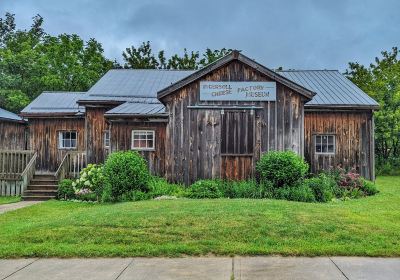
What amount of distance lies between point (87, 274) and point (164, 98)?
10900 millimetres

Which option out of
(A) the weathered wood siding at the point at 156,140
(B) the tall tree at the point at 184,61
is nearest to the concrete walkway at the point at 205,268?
(A) the weathered wood siding at the point at 156,140

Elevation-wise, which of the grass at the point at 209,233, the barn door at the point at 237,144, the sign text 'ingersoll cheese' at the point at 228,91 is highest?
the sign text 'ingersoll cheese' at the point at 228,91

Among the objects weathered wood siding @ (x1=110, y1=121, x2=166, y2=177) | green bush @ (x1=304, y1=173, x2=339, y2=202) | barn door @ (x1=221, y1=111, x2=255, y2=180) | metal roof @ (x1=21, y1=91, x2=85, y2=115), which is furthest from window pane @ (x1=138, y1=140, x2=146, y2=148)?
green bush @ (x1=304, y1=173, x2=339, y2=202)

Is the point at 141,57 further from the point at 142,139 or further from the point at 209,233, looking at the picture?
the point at 209,233

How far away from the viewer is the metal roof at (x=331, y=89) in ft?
59.6

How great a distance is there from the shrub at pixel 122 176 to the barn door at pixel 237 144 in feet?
10.9

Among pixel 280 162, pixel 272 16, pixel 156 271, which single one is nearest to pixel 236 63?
pixel 280 162

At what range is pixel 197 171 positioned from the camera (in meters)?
15.5

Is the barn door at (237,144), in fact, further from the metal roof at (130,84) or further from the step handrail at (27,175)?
the step handrail at (27,175)

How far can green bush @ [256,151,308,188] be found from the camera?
45.4 feet

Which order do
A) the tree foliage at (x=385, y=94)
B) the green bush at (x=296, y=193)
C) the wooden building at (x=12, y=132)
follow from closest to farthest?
the green bush at (x=296, y=193)
the wooden building at (x=12, y=132)
the tree foliage at (x=385, y=94)

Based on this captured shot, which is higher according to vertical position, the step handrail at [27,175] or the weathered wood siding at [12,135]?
the weathered wood siding at [12,135]

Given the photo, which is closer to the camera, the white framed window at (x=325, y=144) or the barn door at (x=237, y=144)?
the barn door at (x=237, y=144)

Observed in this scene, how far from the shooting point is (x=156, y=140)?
Answer: 675 inches
